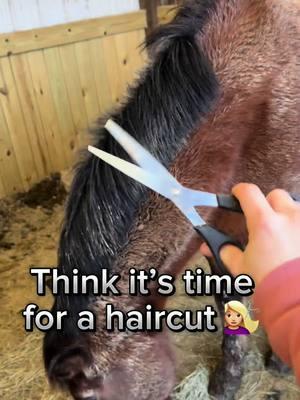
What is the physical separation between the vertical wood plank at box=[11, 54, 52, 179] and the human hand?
7.29ft

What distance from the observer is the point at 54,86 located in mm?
2766

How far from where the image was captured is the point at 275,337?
521 mm

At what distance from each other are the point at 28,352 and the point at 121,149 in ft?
3.45

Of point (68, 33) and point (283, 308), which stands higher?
point (283, 308)

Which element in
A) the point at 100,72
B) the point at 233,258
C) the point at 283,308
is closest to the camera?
the point at 283,308

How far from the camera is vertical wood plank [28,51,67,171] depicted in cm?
265

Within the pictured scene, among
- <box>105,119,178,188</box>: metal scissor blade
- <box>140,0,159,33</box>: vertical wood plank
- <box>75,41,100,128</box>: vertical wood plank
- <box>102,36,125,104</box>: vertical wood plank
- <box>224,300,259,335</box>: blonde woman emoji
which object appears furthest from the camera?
<box>140,0,159,33</box>: vertical wood plank

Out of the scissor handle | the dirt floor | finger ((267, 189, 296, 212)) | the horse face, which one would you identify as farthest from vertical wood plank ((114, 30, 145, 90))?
finger ((267, 189, 296, 212))

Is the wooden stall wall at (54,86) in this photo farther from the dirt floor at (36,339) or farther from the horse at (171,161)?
the horse at (171,161)

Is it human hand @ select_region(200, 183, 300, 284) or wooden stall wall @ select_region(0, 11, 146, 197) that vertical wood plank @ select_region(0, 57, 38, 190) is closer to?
wooden stall wall @ select_region(0, 11, 146, 197)

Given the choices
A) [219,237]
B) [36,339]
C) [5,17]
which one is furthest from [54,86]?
[219,237]

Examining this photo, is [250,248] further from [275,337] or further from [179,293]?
[179,293]

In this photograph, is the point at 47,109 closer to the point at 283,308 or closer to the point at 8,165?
the point at 8,165

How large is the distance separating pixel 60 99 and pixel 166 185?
6.91ft
